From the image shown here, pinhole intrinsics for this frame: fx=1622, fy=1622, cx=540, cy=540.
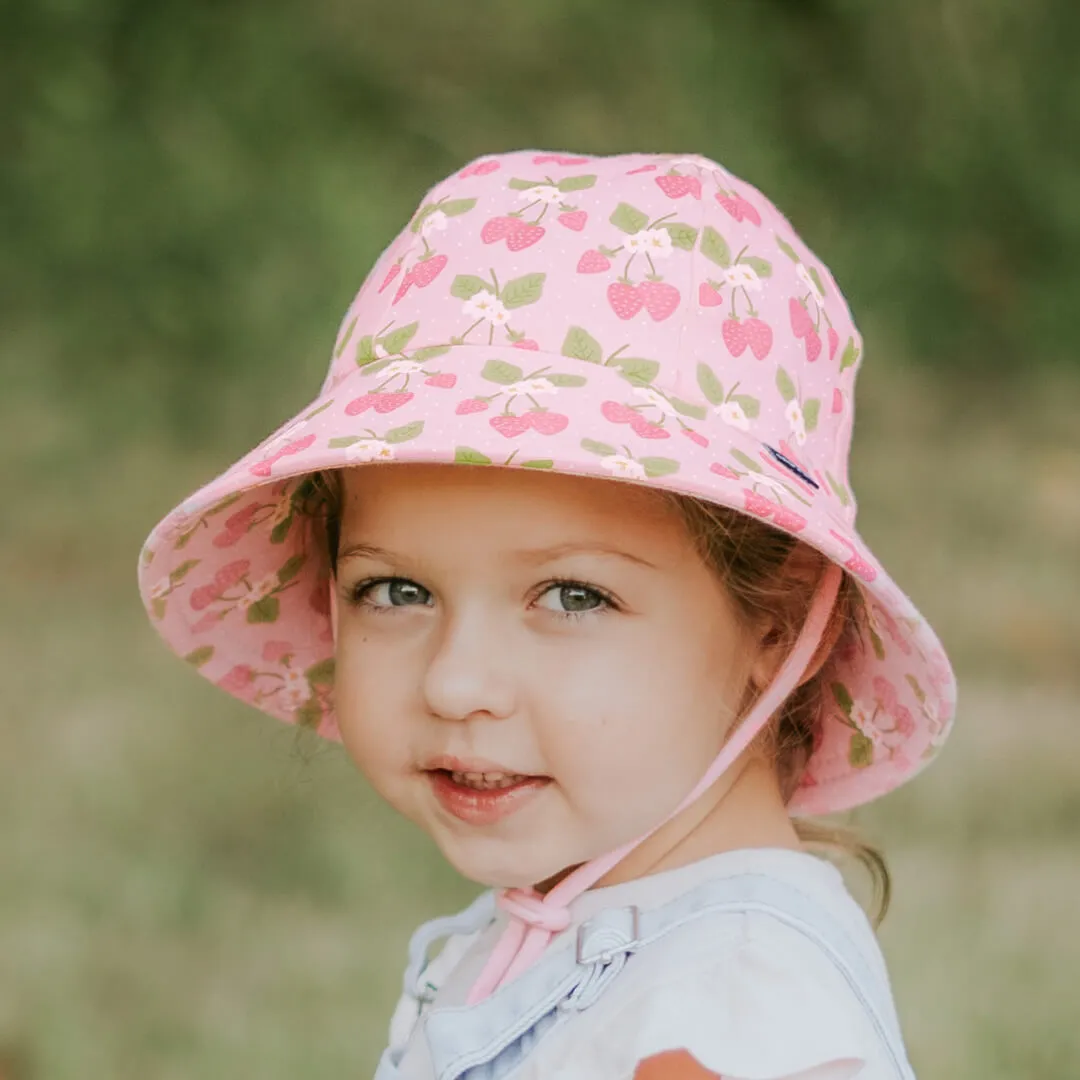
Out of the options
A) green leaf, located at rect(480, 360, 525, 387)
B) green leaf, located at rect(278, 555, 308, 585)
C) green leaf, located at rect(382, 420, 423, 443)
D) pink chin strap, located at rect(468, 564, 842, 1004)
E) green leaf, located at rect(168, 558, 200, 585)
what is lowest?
pink chin strap, located at rect(468, 564, 842, 1004)

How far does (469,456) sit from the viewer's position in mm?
914

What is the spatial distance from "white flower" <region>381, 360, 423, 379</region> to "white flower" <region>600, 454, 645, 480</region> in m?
0.16

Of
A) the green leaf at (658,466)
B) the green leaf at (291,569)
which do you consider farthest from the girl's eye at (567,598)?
the green leaf at (291,569)

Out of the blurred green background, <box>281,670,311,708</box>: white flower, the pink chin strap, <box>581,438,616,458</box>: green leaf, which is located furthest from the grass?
<box>581,438,616,458</box>: green leaf

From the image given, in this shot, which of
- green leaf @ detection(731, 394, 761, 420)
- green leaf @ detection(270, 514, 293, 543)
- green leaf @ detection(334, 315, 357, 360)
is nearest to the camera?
green leaf @ detection(731, 394, 761, 420)

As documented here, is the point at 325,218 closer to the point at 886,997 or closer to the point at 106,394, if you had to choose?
the point at 106,394

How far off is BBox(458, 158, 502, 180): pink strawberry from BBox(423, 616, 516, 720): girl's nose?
317 millimetres

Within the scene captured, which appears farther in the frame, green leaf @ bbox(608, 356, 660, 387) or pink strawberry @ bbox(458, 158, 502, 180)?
pink strawberry @ bbox(458, 158, 502, 180)

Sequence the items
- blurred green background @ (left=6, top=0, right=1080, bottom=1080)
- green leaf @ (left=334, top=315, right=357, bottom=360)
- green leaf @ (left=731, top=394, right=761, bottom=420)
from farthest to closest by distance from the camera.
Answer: blurred green background @ (left=6, top=0, right=1080, bottom=1080)
green leaf @ (left=334, top=315, right=357, bottom=360)
green leaf @ (left=731, top=394, right=761, bottom=420)

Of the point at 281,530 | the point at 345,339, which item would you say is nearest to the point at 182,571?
the point at 281,530

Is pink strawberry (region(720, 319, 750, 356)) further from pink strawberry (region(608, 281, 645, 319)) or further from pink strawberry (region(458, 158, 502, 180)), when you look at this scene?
pink strawberry (region(458, 158, 502, 180))

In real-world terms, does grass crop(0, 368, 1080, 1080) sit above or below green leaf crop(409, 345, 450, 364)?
below

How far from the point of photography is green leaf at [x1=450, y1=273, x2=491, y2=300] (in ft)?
3.34

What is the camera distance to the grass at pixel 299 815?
6.54ft
